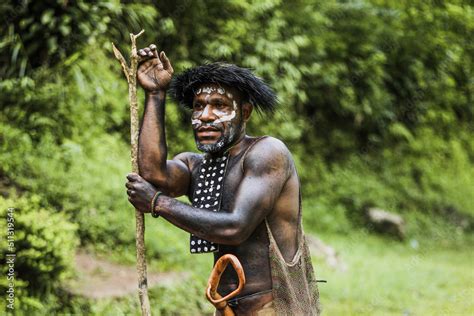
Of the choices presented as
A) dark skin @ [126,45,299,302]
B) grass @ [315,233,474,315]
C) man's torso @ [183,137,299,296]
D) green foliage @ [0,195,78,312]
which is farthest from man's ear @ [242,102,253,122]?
grass @ [315,233,474,315]

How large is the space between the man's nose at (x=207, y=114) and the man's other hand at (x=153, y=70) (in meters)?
0.20

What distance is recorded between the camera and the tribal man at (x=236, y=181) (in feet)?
9.32

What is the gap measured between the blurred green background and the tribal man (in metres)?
2.30

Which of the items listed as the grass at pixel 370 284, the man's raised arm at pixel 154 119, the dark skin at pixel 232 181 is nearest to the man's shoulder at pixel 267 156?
the dark skin at pixel 232 181

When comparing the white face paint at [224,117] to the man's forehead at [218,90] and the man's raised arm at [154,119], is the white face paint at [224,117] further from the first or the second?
the man's raised arm at [154,119]

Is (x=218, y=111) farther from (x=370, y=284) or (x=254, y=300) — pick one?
(x=370, y=284)

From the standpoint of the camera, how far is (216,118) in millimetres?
2986

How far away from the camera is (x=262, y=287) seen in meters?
2.93

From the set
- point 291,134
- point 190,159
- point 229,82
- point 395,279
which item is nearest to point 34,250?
point 190,159

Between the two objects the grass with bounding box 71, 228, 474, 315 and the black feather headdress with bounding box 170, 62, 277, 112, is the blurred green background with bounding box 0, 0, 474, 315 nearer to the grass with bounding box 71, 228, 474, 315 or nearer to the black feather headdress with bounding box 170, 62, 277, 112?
the grass with bounding box 71, 228, 474, 315

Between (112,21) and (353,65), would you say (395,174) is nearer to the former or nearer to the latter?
(353,65)

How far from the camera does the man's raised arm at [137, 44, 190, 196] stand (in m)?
2.90

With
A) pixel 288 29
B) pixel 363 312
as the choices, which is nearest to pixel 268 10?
pixel 288 29

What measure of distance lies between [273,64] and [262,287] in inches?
299
